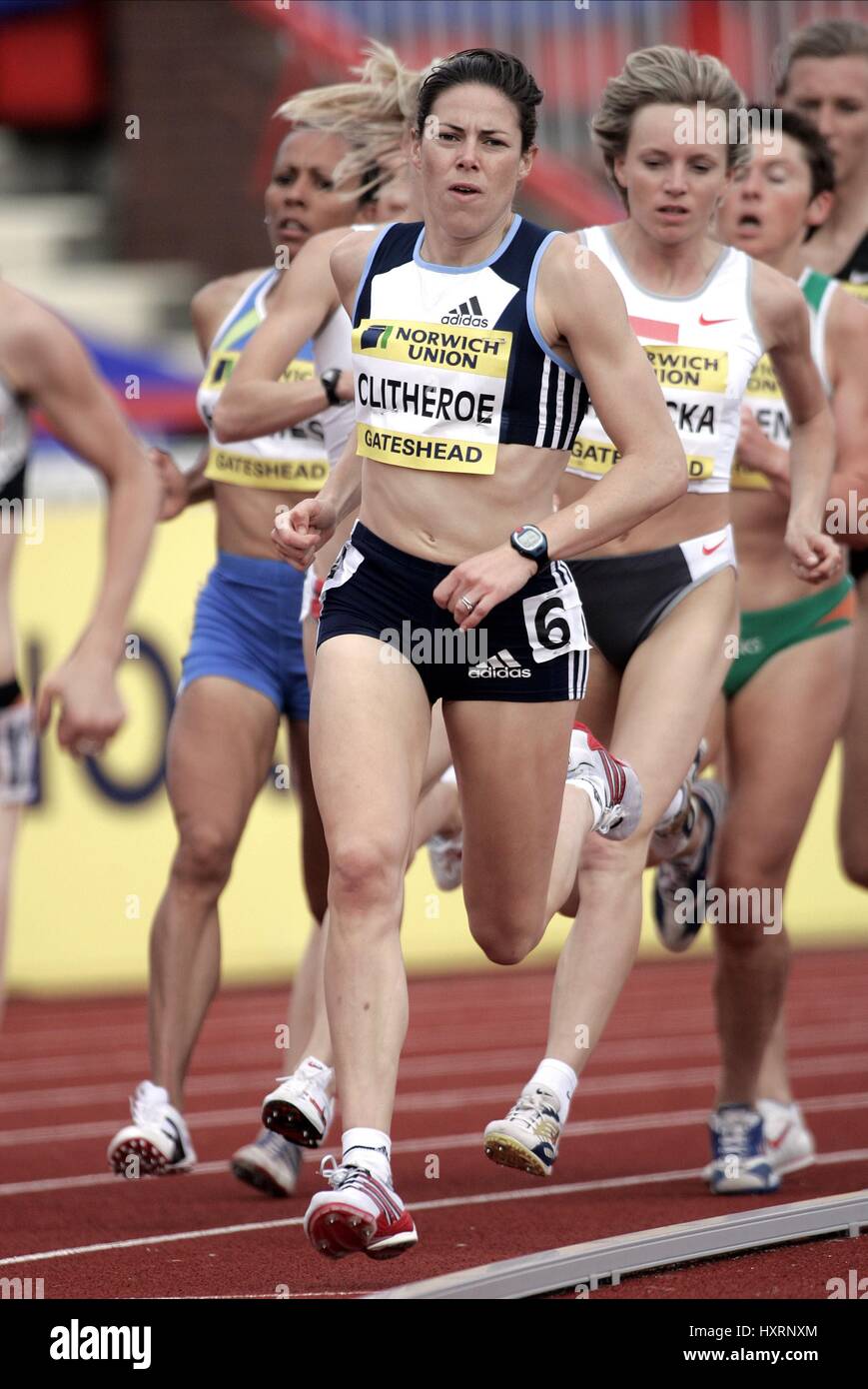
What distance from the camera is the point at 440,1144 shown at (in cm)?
741

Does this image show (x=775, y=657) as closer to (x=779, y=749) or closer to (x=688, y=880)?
(x=779, y=749)

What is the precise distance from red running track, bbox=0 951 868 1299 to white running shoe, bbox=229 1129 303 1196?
0.19 ft

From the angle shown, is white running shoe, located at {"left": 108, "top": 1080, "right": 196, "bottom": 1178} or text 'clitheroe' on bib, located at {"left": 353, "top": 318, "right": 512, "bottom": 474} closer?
text 'clitheroe' on bib, located at {"left": 353, "top": 318, "right": 512, "bottom": 474}

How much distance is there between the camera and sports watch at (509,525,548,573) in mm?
4582

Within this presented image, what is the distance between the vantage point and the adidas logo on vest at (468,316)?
15.6 ft

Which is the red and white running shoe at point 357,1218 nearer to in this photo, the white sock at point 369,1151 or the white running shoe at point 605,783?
the white sock at point 369,1151

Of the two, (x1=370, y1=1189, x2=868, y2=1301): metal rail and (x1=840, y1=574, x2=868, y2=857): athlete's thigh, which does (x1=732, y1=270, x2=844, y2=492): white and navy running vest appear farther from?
(x1=370, y1=1189, x2=868, y2=1301): metal rail

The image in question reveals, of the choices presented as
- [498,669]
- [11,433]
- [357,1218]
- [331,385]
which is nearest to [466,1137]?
[331,385]

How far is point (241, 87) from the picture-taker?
15680 millimetres

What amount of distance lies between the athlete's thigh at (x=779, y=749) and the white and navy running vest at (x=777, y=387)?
0.51 m

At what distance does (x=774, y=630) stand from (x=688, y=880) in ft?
3.10

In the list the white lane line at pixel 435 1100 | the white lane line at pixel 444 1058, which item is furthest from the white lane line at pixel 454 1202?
the white lane line at pixel 444 1058

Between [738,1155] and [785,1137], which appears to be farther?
[785,1137]

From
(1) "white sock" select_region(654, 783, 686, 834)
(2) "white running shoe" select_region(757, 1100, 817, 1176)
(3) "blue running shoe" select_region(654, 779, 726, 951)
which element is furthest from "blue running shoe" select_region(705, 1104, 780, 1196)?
(1) "white sock" select_region(654, 783, 686, 834)
